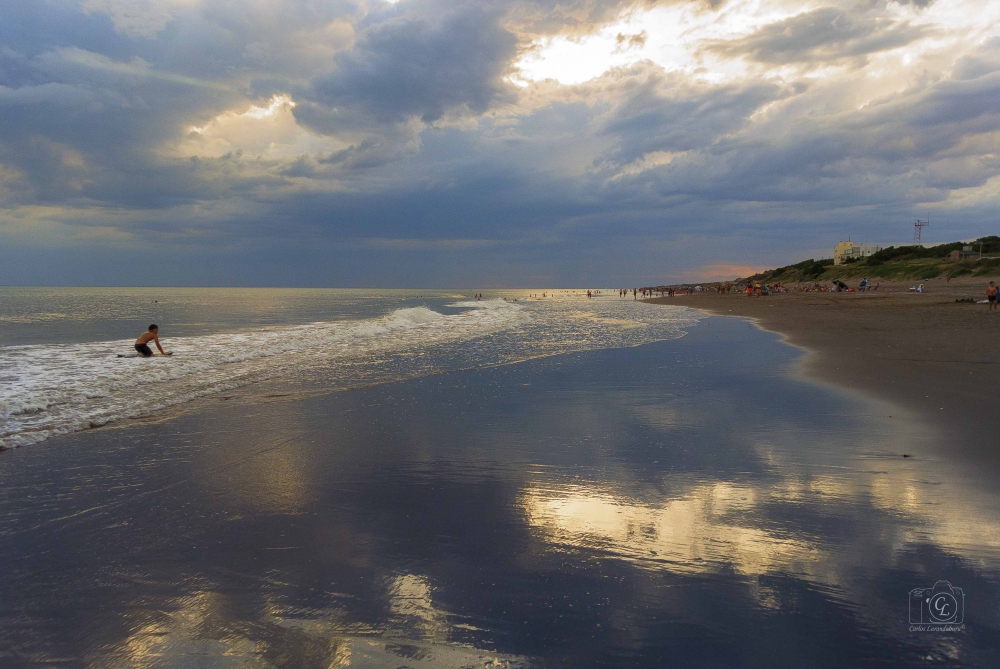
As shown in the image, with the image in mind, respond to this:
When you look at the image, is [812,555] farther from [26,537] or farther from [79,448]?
[79,448]

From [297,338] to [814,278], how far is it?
85.6 meters

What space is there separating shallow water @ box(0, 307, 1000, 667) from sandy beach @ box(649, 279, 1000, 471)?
1192 mm

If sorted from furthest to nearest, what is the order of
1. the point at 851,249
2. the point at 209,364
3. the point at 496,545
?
the point at 851,249 < the point at 209,364 < the point at 496,545

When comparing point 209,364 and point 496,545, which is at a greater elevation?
point 209,364

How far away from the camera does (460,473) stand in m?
6.05

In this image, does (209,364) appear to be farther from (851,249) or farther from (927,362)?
(851,249)

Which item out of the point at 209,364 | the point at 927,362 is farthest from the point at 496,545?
the point at 209,364

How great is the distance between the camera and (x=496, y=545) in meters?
4.27

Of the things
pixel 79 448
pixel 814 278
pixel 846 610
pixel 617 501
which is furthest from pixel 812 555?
pixel 814 278

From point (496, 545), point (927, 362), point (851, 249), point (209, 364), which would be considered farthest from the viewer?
point (851, 249)

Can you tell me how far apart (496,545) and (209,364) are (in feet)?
46.7

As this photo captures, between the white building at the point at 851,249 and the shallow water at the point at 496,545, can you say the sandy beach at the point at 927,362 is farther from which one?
the white building at the point at 851,249

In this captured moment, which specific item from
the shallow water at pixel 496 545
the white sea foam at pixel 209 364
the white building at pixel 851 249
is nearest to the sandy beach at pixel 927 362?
→ the shallow water at pixel 496 545

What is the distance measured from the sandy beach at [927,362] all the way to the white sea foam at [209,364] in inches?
279
